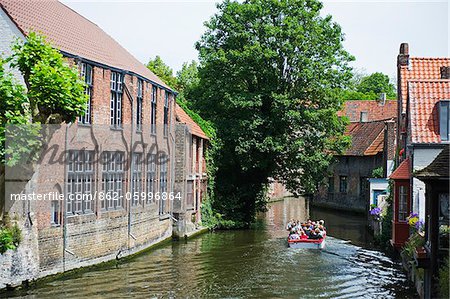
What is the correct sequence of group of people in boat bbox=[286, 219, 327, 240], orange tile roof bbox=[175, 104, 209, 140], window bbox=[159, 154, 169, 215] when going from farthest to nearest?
orange tile roof bbox=[175, 104, 209, 140] < window bbox=[159, 154, 169, 215] < group of people in boat bbox=[286, 219, 327, 240]

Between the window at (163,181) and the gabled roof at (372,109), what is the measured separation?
32.5 meters

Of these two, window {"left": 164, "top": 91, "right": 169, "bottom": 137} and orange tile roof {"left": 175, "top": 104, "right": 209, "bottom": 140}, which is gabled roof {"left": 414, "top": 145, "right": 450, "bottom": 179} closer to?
window {"left": 164, "top": 91, "right": 169, "bottom": 137}

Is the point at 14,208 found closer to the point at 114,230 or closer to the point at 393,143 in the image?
the point at 114,230

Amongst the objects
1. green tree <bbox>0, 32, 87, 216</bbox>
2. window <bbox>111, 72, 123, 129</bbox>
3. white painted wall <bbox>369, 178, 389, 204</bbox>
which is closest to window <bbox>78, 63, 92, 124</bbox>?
window <bbox>111, 72, 123, 129</bbox>

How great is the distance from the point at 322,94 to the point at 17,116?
23549 millimetres

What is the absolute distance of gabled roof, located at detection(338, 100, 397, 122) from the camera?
60688 millimetres

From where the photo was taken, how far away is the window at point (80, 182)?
21.8m

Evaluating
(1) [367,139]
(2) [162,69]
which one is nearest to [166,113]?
→ (1) [367,139]

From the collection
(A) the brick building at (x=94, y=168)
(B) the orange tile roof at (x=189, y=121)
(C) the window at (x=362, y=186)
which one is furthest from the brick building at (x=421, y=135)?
(C) the window at (x=362, y=186)

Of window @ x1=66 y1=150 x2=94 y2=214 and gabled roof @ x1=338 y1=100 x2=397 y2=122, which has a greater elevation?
gabled roof @ x1=338 y1=100 x2=397 y2=122

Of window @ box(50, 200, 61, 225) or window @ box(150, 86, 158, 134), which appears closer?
window @ box(50, 200, 61, 225)

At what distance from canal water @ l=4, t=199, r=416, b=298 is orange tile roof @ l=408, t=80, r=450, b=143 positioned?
4.96 metres

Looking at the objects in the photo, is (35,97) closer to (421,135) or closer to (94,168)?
(94,168)

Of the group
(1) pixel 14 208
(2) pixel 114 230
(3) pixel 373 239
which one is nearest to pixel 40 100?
(1) pixel 14 208
